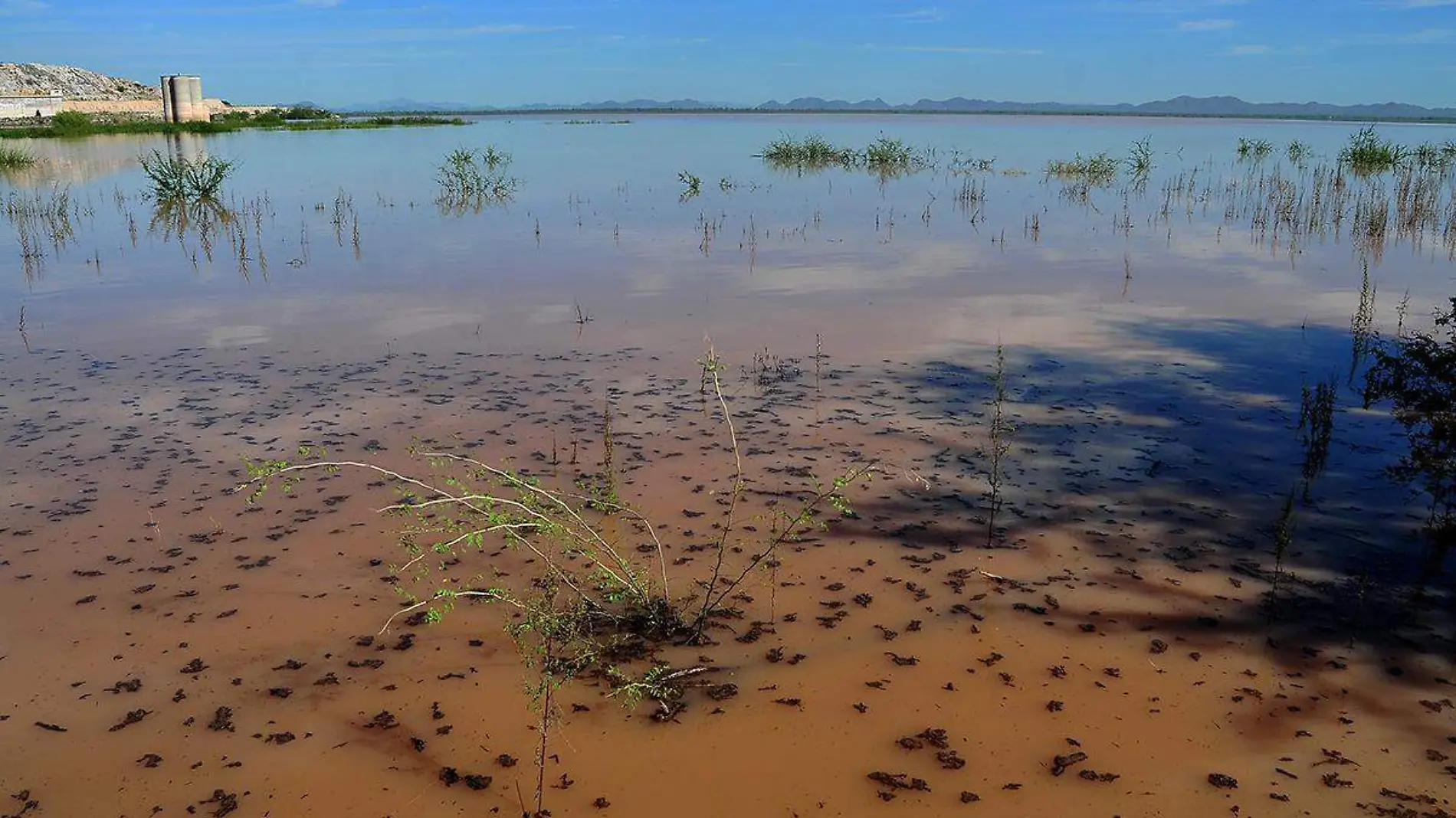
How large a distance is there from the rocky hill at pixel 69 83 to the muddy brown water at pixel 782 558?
93.1 meters

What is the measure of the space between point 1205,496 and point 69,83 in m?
121

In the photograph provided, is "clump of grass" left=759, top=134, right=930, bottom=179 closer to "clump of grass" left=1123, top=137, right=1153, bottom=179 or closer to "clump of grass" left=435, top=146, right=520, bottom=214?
"clump of grass" left=1123, top=137, right=1153, bottom=179

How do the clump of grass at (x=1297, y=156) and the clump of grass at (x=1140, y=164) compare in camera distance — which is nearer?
the clump of grass at (x=1140, y=164)

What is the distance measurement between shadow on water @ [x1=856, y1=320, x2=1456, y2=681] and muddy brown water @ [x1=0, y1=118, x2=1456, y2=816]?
34 millimetres

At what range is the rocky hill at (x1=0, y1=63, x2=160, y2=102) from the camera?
88.2 meters

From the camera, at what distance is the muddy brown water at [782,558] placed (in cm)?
377

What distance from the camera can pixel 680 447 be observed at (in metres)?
7.14

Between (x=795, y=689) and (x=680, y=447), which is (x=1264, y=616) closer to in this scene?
(x=795, y=689)

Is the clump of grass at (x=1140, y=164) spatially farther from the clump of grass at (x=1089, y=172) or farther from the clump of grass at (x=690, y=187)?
the clump of grass at (x=690, y=187)

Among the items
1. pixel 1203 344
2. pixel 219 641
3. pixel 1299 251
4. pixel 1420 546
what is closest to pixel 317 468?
pixel 219 641

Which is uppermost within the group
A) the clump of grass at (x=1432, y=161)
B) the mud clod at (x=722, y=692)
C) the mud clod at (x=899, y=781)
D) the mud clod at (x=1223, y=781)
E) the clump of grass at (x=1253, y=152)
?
the clump of grass at (x=1253, y=152)

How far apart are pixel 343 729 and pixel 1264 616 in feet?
14.5

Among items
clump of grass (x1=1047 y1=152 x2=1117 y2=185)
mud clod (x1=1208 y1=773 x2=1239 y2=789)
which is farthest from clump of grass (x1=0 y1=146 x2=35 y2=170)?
mud clod (x1=1208 y1=773 x2=1239 y2=789)

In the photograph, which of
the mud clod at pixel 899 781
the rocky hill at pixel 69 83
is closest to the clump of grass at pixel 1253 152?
the mud clod at pixel 899 781
